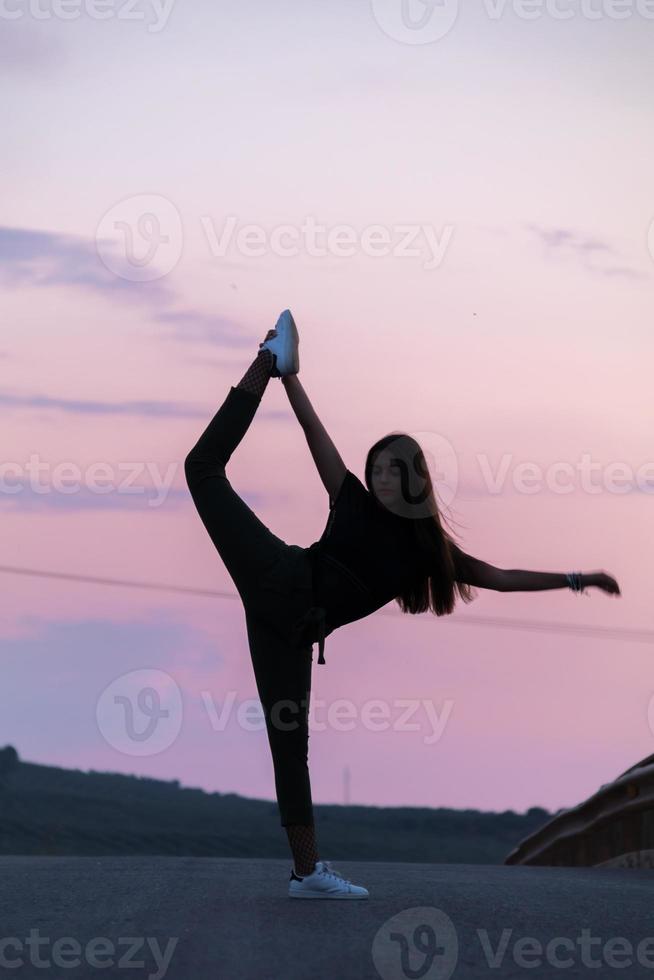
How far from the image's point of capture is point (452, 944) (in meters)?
6.34

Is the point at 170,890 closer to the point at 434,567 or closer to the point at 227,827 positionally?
the point at 434,567

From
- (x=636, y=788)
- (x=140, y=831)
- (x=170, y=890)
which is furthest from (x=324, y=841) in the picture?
(x=170, y=890)

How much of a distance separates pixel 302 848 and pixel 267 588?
1219mm

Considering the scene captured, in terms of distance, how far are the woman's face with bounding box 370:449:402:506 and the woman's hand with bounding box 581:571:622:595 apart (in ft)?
3.07

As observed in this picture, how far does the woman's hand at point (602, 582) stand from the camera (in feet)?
25.5

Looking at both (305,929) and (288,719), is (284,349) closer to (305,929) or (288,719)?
A: (288,719)

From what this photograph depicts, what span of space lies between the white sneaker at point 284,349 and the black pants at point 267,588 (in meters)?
0.19

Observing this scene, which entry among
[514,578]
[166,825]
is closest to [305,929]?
[514,578]

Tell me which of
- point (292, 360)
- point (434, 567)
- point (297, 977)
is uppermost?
point (292, 360)

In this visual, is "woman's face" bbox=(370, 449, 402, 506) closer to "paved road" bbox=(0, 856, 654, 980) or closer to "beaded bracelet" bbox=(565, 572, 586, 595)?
"beaded bracelet" bbox=(565, 572, 586, 595)

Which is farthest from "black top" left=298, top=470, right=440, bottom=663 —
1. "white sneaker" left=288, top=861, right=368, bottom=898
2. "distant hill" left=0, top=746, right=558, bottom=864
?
"distant hill" left=0, top=746, right=558, bottom=864

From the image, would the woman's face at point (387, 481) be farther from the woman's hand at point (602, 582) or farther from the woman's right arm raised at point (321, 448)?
the woman's hand at point (602, 582)

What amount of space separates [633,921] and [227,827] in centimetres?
4316

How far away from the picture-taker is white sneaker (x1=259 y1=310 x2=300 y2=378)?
26.1ft
